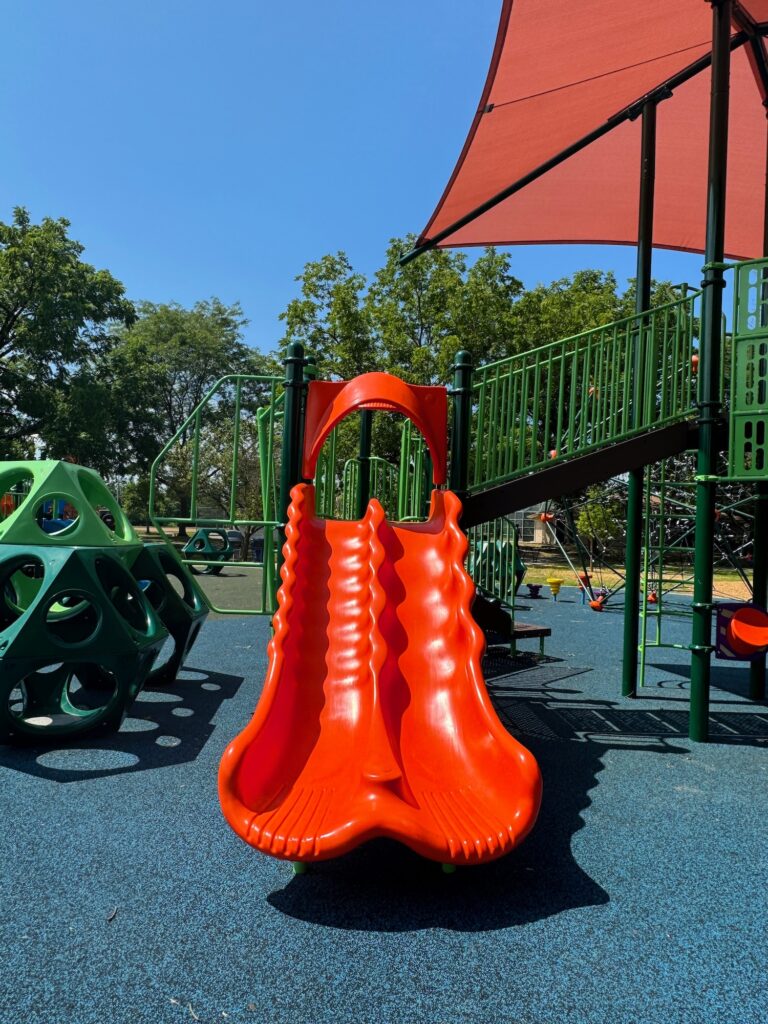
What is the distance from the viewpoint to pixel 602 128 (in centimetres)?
697

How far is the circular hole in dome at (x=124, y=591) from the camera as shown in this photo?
4871 mm

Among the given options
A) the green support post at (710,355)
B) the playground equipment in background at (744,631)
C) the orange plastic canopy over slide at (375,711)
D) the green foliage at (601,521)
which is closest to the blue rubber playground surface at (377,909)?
the orange plastic canopy over slide at (375,711)

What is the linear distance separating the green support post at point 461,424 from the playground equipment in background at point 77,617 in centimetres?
259

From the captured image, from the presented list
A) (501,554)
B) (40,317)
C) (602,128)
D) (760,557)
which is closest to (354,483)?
(501,554)

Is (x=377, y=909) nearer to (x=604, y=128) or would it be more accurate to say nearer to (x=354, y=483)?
(x=354, y=483)

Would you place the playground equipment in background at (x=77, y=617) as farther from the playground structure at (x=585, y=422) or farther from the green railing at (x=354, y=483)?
the green railing at (x=354, y=483)

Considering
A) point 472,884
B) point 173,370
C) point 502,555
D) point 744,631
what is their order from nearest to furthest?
1. point 472,884
2. point 744,631
3. point 502,555
4. point 173,370

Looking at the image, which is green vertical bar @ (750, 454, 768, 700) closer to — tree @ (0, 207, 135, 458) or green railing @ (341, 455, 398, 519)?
green railing @ (341, 455, 398, 519)

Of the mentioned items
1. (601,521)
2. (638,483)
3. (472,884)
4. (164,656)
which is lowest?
(472,884)

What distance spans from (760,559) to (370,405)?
4.00m

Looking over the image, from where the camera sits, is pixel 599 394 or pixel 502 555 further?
pixel 502 555


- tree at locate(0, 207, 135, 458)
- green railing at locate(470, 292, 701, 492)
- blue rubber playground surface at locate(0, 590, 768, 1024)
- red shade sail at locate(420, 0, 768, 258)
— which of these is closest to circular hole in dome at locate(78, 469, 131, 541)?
blue rubber playground surface at locate(0, 590, 768, 1024)

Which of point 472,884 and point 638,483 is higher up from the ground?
point 638,483

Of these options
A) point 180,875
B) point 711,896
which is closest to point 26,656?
point 180,875
